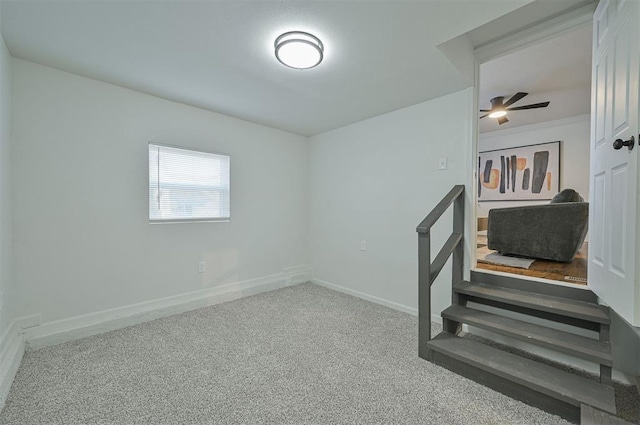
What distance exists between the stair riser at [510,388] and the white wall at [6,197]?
2909 mm

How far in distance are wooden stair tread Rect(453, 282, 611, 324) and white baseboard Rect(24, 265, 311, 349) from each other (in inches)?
90.3

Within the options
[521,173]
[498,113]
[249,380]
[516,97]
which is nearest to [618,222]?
[249,380]

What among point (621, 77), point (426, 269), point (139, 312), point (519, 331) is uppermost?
point (621, 77)

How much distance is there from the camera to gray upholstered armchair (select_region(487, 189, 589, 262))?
263cm

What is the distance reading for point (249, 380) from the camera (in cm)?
170

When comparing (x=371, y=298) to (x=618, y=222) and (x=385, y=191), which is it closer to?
(x=385, y=191)

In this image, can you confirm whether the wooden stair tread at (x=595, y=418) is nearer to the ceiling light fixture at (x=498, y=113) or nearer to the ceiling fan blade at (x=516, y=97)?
the ceiling fan blade at (x=516, y=97)

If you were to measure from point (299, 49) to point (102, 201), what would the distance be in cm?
211

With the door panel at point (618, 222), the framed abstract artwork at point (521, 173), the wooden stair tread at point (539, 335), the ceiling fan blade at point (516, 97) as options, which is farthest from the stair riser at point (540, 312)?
the framed abstract artwork at point (521, 173)

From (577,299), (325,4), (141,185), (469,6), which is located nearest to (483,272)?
(577,299)

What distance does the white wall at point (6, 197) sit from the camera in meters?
1.75

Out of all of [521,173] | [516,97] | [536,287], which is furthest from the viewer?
[521,173]

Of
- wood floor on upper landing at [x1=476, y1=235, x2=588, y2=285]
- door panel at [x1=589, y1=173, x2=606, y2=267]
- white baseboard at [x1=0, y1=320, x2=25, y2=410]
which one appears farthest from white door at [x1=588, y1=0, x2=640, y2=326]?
white baseboard at [x1=0, y1=320, x2=25, y2=410]

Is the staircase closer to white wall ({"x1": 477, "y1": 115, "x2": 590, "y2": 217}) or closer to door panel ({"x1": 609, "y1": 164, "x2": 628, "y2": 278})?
door panel ({"x1": 609, "y1": 164, "x2": 628, "y2": 278})
